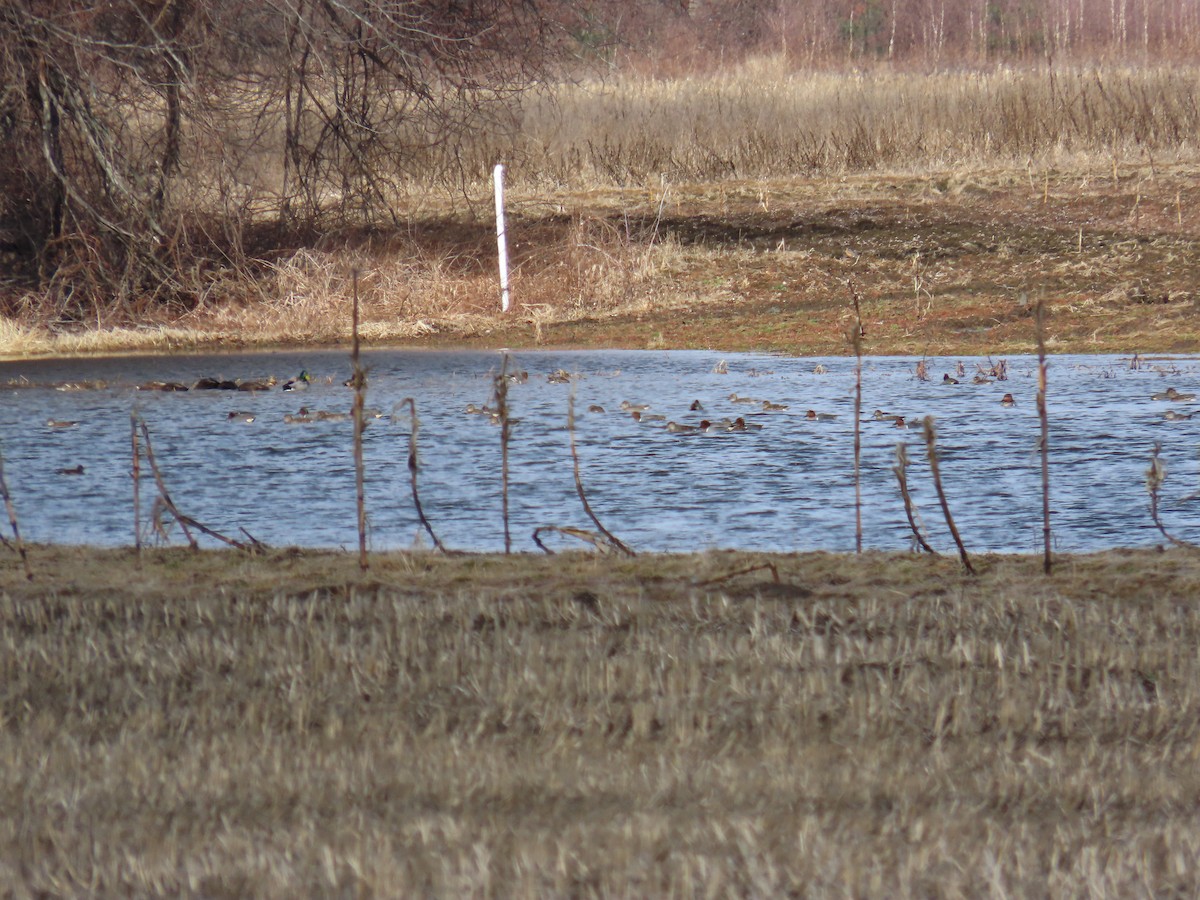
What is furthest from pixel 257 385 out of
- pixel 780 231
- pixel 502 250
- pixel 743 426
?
pixel 780 231

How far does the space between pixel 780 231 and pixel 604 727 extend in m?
19.5

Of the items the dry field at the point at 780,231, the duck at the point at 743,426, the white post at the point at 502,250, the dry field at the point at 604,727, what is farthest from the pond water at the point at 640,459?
the white post at the point at 502,250

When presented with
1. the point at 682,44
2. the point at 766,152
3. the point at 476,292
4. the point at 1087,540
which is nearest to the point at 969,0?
the point at 682,44

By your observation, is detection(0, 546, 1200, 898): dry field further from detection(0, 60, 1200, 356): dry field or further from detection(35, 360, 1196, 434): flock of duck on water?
detection(0, 60, 1200, 356): dry field

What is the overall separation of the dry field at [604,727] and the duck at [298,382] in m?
6.89

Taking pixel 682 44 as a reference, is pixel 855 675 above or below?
below

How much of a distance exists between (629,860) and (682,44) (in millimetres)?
36750

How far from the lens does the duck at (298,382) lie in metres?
13.5

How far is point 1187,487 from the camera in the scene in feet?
26.9

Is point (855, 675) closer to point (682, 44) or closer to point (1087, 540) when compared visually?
point (1087, 540)

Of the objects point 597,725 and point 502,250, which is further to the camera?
point 502,250

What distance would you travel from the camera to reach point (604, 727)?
14.5 ft

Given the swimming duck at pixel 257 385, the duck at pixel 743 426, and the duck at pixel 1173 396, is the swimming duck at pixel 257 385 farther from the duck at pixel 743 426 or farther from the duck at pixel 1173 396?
the duck at pixel 1173 396

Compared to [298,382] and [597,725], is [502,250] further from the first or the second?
[597,725]
